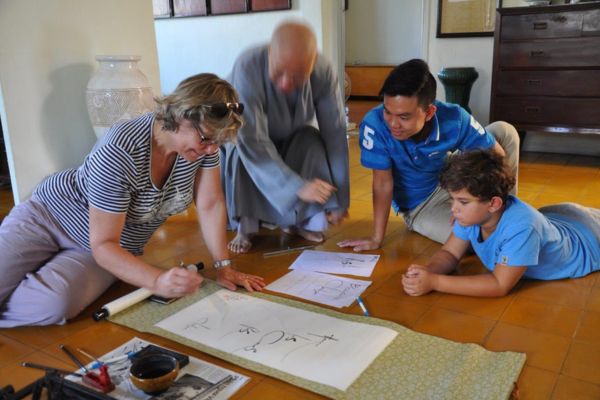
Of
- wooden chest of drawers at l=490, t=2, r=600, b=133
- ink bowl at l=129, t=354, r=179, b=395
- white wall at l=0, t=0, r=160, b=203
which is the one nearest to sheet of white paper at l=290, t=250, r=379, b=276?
ink bowl at l=129, t=354, r=179, b=395

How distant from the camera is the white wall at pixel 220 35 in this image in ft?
15.0

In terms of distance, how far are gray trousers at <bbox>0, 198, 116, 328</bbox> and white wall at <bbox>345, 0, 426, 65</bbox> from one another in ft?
20.1

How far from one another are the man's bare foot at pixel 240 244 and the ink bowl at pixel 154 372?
0.98m

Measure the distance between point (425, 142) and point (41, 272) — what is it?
4.51 ft

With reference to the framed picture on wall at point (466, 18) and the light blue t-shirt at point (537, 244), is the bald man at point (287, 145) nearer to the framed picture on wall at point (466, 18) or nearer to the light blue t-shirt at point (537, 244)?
the light blue t-shirt at point (537, 244)

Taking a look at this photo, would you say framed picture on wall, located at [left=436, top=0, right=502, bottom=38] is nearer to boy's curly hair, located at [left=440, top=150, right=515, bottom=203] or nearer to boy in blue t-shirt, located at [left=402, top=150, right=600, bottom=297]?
boy in blue t-shirt, located at [left=402, top=150, right=600, bottom=297]

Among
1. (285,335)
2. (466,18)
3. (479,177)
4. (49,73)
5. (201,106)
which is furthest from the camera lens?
(466,18)

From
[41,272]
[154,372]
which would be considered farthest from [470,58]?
[154,372]

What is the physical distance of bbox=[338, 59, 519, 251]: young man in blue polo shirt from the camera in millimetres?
1829

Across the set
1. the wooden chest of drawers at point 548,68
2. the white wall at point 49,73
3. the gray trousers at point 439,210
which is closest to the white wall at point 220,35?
the wooden chest of drawers at point 548,68

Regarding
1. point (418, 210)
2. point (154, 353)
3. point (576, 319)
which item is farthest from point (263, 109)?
point (576, 319)

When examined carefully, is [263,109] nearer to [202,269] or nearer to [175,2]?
[202,269]

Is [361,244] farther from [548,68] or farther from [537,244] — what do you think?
[548,68]

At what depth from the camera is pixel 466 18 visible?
4.11 m
